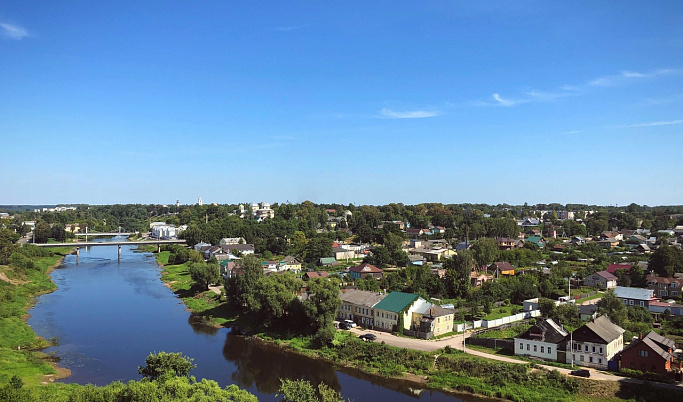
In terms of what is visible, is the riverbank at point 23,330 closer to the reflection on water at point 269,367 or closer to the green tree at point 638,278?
the reflection on water at point 269,367

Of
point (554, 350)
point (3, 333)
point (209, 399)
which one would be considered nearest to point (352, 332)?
point (554, 350)

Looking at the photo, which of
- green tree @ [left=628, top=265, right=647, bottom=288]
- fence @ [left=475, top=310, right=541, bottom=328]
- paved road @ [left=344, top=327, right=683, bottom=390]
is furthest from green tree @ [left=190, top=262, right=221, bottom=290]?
green tree @ [left=628, top=265, right=647, bottom=288]

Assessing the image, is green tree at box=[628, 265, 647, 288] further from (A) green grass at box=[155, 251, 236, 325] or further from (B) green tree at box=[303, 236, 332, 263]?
(A) green grass at box=[155, 251, 236, 325]

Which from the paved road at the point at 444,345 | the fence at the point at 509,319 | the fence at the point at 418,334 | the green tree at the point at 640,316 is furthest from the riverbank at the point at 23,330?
the green tree at the point at 640,316

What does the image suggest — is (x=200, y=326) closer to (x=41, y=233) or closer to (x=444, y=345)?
(x=444, y=345)

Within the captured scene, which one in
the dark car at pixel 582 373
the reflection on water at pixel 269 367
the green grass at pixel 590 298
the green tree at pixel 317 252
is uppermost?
the green tree at pixel 317 252

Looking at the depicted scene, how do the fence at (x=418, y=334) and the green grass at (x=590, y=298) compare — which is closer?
the fence at (x=418, y=334)
